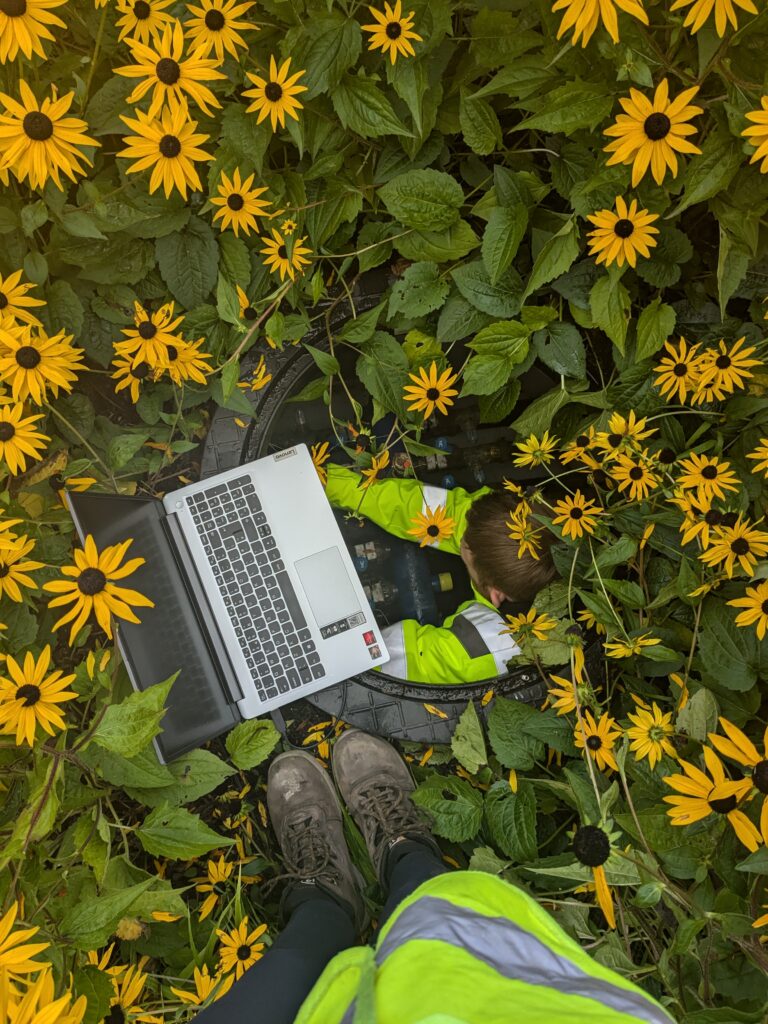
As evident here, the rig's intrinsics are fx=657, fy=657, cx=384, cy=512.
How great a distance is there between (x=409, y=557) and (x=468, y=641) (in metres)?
0.22

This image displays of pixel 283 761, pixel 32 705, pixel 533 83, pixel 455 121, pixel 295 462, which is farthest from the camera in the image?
pixel 283 761

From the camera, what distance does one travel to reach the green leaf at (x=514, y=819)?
111 centimetres

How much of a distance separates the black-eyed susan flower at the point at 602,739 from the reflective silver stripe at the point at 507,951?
17.0 inches

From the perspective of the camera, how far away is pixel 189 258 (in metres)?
1.10

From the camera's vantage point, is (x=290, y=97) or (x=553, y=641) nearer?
(x=290, y=97)

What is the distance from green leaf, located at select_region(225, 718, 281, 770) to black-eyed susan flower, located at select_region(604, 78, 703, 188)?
1.00 meters

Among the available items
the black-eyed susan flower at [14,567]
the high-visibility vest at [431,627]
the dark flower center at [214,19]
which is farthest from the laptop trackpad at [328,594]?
the dark flower center at [214,19]

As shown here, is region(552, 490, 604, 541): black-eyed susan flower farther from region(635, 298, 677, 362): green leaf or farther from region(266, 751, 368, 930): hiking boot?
region(266, 751, 368, 930): hiking boot

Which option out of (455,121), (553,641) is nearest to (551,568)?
(553,641)

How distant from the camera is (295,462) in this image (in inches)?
49.2

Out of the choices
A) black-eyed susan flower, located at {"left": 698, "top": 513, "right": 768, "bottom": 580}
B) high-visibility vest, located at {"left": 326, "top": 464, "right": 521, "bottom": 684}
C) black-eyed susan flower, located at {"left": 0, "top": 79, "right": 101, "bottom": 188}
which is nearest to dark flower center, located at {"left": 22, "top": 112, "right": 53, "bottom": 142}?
black-eyed susan flower, located at {"left": 0, "top": 79, "right": 101, "bottom": 188}

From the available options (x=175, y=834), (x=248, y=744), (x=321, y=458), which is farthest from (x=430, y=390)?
(x=175, y=834)

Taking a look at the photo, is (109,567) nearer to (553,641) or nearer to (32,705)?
(32,705)

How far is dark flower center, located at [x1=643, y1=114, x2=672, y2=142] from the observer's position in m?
0.77
